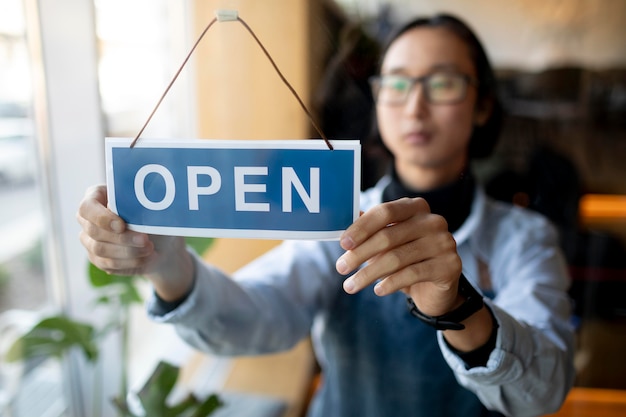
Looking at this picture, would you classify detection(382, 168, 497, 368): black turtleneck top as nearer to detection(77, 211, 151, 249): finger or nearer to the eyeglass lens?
the eyeglass lens

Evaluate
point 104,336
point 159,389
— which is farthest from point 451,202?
point 104,336

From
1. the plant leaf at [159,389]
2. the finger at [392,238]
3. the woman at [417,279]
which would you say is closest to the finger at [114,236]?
the woman at [417,279]

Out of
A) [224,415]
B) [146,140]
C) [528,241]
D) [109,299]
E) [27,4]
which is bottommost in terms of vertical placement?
[224,415]

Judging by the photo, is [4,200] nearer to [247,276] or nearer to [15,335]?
[15,335]

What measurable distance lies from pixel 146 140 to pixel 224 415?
47cm

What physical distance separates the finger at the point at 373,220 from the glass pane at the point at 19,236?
448 mm

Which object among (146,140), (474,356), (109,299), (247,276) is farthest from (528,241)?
(109,299)

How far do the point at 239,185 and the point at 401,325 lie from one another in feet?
0.69

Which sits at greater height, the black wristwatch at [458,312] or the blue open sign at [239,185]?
the blue open sign at [239,185]

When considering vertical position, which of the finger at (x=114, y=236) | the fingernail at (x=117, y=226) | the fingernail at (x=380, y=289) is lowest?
the fingernail at (x=380, y=289)

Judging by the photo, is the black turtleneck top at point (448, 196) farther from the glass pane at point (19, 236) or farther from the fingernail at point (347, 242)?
the glass pane at point (19, 236)

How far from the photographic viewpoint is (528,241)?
0.56 meters

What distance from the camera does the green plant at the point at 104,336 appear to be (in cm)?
56

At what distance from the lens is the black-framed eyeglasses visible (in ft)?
1.37
